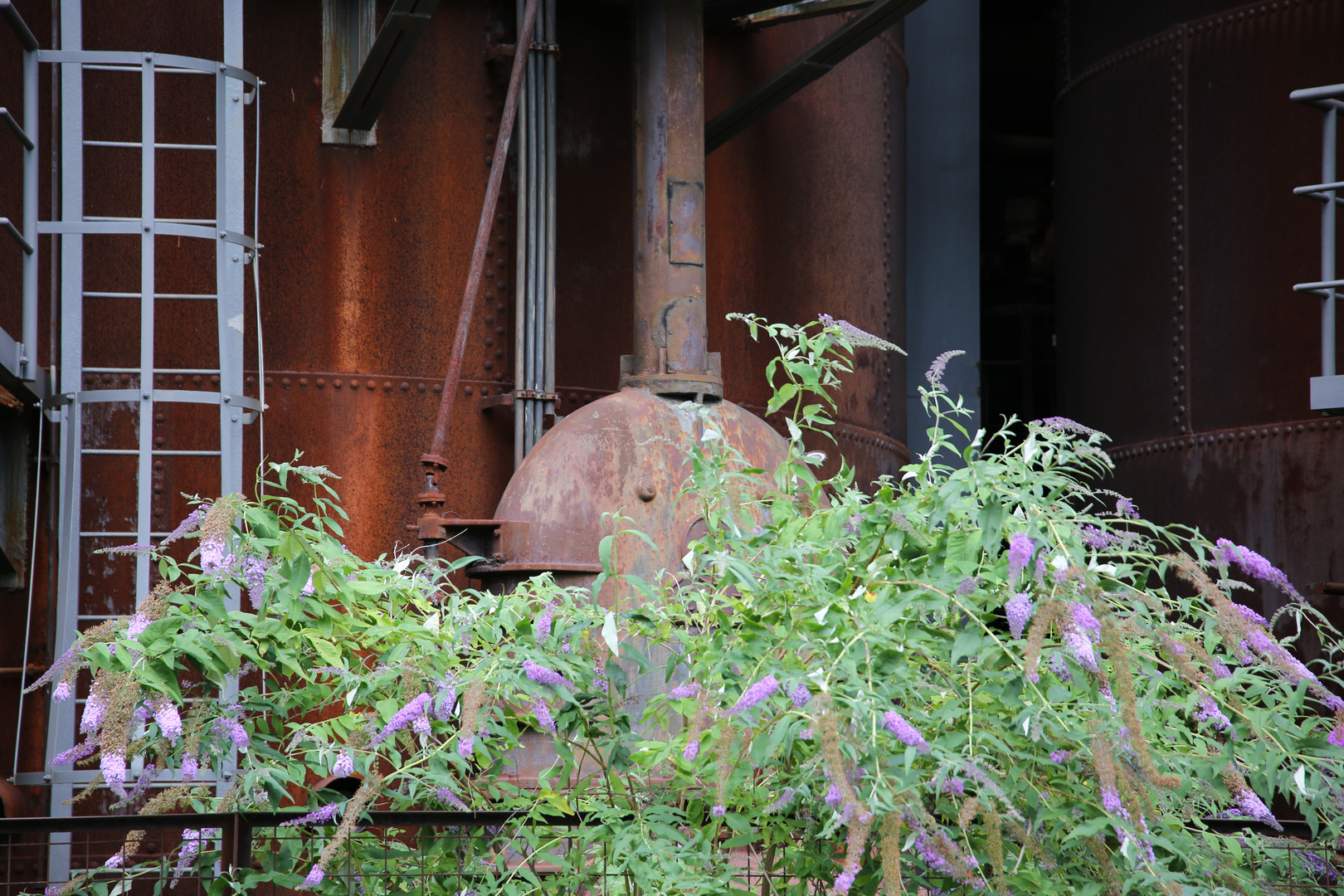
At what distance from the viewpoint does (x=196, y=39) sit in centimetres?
614

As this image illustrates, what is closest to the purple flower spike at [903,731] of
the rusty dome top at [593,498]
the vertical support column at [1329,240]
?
the rusty dome top at [593,498]

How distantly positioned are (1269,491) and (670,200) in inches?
165

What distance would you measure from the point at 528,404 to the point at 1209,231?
4.76 metres

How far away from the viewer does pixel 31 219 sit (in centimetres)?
541

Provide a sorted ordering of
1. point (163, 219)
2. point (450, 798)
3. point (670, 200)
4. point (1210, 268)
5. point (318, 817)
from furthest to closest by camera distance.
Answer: point (1210, 268)
point (670, 200)
point (163, 219)
point (450, 798)
point (318, 817)

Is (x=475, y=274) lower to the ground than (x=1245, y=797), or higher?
higher

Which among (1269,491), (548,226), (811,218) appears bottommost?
(1269,491)

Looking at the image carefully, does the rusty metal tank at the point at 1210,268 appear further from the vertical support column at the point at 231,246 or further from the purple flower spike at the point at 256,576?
the purple flower spike at the point at 256,576

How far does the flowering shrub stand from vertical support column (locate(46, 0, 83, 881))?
190cm

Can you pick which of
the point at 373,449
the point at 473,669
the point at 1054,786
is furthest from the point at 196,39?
the point at 1054,786

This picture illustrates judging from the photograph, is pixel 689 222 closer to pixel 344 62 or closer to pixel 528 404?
pixel 528 404

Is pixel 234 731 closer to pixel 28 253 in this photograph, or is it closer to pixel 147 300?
pixel 147 300

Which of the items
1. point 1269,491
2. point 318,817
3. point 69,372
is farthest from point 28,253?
point 1269,491

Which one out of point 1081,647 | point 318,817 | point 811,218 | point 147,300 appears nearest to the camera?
point 1081,647
